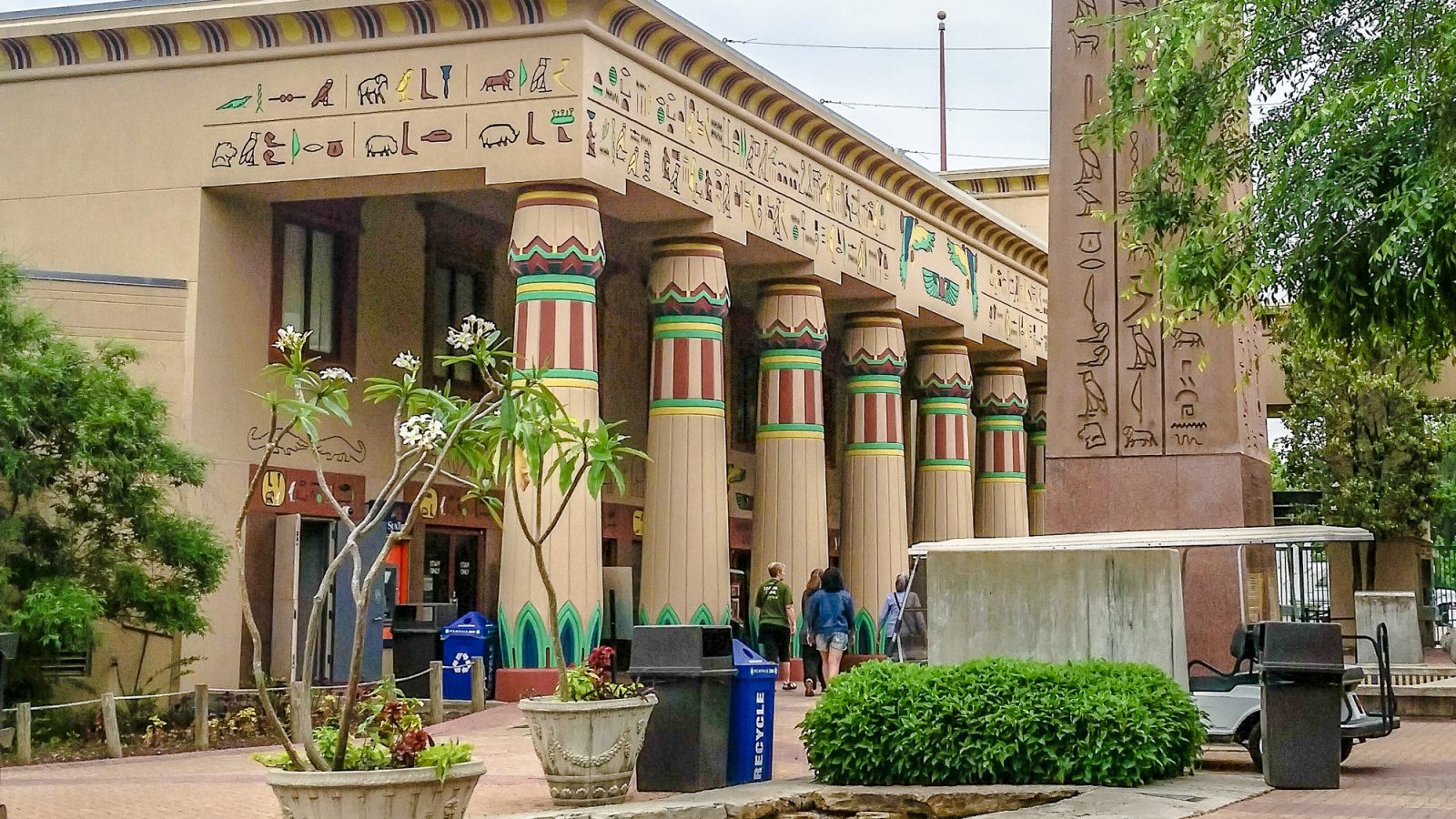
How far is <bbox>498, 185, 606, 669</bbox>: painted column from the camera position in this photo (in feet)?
69.6

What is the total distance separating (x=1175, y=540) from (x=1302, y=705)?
1839 mm

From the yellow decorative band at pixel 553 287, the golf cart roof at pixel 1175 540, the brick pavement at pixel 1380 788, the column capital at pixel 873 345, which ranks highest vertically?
the column capital at pixel 873 345

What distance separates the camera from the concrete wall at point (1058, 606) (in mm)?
12781

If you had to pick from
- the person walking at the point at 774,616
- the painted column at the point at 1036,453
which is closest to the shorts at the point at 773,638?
the person walking at the point at 774,616

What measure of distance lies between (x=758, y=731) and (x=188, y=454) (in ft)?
29.4

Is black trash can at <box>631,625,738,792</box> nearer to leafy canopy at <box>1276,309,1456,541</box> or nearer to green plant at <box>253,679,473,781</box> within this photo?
green plant at <box>253,679,473,781</box>

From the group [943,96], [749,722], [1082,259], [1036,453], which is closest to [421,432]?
[749,722]

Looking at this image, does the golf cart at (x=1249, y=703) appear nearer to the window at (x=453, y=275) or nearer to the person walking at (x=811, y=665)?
the person walking at (x=811, y=665)

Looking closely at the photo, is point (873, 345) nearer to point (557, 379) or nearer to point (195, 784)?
point (557, 379)

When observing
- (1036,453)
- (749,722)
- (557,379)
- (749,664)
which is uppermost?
(1036,453)

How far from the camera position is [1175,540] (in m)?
13.5

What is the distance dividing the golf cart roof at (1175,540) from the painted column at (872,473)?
14.7 metres

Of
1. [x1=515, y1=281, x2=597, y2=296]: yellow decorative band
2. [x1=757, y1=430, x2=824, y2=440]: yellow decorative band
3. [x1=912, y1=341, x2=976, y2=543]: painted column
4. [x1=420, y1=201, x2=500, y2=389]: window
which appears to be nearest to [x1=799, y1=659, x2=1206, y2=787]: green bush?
[x1=515, y1=281, x2=597, y2=296]: yellow decorative band

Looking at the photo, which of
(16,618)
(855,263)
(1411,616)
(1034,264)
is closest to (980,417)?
(1034,264)
